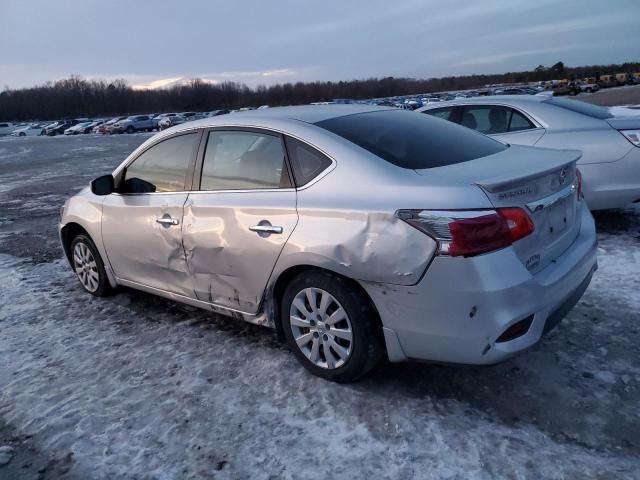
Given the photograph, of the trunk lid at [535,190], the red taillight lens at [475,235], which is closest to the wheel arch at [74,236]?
the trunk lid at [535,190]

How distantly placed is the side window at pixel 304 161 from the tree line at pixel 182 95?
322 feet

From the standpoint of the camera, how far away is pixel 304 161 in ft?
10.3

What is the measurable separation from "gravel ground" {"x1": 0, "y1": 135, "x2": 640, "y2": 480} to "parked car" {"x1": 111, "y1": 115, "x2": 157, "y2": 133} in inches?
1933

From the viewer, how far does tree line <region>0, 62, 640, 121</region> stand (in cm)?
10250

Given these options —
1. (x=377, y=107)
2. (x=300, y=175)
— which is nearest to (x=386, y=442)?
(x=300, y=175)

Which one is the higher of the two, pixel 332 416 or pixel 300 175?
pixel 300 175

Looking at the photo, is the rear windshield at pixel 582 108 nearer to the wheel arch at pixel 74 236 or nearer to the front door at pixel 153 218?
the front door at pixel 153 218

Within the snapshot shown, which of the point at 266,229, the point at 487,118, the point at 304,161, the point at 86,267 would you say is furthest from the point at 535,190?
the point at 86,267

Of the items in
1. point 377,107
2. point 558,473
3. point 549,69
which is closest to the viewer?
point 558,473

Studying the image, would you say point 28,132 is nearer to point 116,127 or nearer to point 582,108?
point 116,127

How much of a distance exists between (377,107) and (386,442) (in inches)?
94.3

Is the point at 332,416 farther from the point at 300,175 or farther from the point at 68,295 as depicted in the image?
the point at 68,295

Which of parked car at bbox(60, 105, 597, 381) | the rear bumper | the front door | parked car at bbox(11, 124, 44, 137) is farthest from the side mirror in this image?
parked car at bbox(11, 124, 44, 137)

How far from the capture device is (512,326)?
8.29 feet
